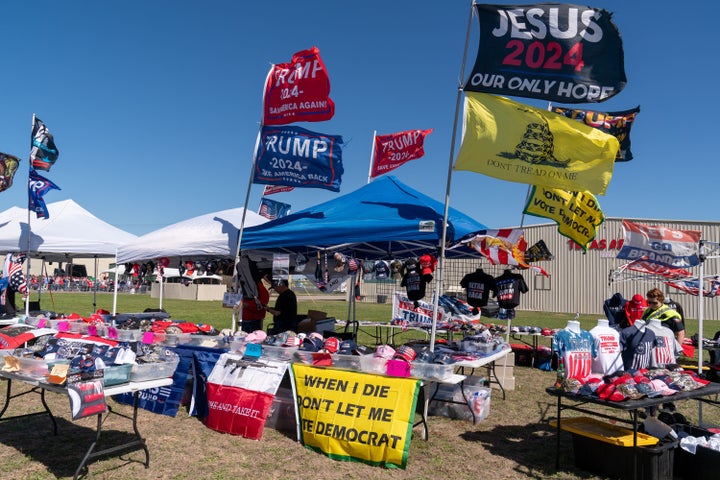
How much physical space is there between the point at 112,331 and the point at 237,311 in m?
1.75

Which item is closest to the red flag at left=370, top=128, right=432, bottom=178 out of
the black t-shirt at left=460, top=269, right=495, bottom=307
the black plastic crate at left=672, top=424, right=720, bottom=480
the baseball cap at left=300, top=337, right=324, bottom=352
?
the black t-shirt at left=460, top=269, right=495, bottom=307

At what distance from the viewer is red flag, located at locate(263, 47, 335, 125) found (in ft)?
21.4

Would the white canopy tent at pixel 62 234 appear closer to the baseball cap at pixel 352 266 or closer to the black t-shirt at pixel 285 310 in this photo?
the black t-shirt at pixel 285 310

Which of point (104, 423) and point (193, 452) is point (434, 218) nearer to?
point (193, 452)

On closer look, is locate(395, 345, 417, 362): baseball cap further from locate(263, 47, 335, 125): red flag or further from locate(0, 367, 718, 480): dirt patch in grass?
locate(263, 47, 335, 125): red flag

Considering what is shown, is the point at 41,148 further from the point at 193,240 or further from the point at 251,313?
the point at 251,313

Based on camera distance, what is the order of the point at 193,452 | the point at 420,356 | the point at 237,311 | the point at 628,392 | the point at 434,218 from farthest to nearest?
the point at 237,311
the point at 434,218
the point at 420,356
the point at 193,452
the point at 628,392

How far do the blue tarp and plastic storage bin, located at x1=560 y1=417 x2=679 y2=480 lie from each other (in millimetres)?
2482

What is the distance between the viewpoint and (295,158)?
273 inches

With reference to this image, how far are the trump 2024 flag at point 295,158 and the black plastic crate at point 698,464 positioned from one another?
16.3 feet

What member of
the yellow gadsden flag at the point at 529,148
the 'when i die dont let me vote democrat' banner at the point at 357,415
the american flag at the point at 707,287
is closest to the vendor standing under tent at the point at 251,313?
the 'when i die dont let me vote democrat' banner at the point at 357,415

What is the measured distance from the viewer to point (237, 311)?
7.48 metres

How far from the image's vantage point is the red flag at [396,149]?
32.1ft

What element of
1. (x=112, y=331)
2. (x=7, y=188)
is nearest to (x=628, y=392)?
(x=112, y=331)
